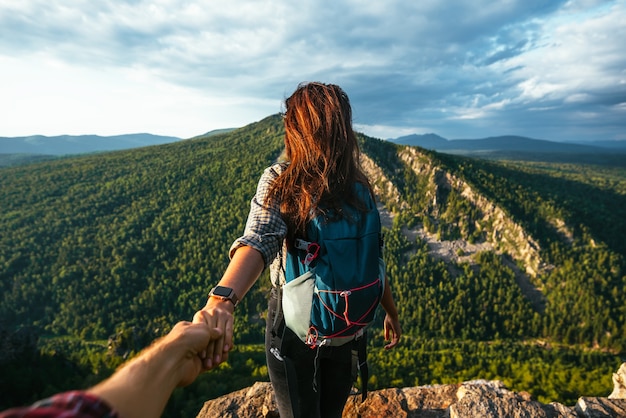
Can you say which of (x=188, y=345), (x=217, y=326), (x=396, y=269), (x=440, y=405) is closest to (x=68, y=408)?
(x=188, y=345)

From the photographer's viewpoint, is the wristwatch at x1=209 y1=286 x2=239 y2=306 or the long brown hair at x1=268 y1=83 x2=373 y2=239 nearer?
the wristwatch at x1=209 y1=286 x2=239 y2=306

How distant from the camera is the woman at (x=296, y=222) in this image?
2.60 m

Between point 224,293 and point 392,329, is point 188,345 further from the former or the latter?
point 392,329

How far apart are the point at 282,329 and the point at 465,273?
100324 millimetres

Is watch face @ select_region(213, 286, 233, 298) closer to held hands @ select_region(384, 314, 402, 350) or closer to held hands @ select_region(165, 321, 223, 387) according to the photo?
held hands @ select_region(165, 321, 223, 387)

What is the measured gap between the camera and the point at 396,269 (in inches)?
3654

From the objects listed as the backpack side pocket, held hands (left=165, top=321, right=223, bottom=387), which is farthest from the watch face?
the backpack side pocket

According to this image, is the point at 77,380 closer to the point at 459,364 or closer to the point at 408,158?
the point at 459,364

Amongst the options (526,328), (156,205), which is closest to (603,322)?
(526,328)

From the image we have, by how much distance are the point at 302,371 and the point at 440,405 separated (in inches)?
185

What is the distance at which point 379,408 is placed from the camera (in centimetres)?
645

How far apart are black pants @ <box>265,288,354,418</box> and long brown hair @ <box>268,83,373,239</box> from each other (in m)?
1.04

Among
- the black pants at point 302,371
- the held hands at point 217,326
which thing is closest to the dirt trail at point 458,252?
the black pants at point 302,371

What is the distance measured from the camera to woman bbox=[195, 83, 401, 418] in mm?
2597
